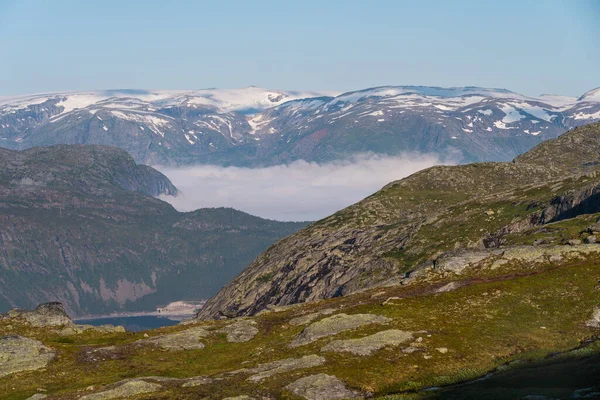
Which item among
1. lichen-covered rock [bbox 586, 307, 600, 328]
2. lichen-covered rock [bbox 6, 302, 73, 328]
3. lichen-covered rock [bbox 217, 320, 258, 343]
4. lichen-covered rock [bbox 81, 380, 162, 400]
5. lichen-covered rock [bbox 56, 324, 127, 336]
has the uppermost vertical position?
lichen-covered rock [bbox 586, 307, 600, 328]

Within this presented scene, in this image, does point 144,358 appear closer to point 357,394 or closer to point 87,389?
point 87,389

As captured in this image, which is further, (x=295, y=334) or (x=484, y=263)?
(x=484, y=263)

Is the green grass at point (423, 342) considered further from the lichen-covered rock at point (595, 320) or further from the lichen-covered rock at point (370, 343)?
the lichen-covered rock at point (370, 343)

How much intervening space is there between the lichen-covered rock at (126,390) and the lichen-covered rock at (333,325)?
22.5 m

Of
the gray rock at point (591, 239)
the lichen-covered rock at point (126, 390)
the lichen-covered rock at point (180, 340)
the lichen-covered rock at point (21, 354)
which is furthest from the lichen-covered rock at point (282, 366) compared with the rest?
the gray rock at point (591, 239)

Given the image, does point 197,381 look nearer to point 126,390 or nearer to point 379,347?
point 126,390

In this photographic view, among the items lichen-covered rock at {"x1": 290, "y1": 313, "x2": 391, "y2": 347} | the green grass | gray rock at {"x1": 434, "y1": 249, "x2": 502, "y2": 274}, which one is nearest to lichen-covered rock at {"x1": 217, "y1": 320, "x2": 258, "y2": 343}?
the green grass

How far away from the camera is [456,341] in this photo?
103062 mm

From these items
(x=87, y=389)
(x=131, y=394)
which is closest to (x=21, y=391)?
(x=87, y=389)

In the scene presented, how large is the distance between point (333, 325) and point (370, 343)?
10.6m

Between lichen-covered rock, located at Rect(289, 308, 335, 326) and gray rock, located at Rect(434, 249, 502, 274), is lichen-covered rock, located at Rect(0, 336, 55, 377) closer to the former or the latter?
lichen-covered rock, located at Rect(289, 308, 335, 326)

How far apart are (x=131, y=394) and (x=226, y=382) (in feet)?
35.4

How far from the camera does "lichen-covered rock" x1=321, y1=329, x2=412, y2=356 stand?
103m

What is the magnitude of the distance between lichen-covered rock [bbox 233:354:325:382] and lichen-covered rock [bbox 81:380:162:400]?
10932mm
